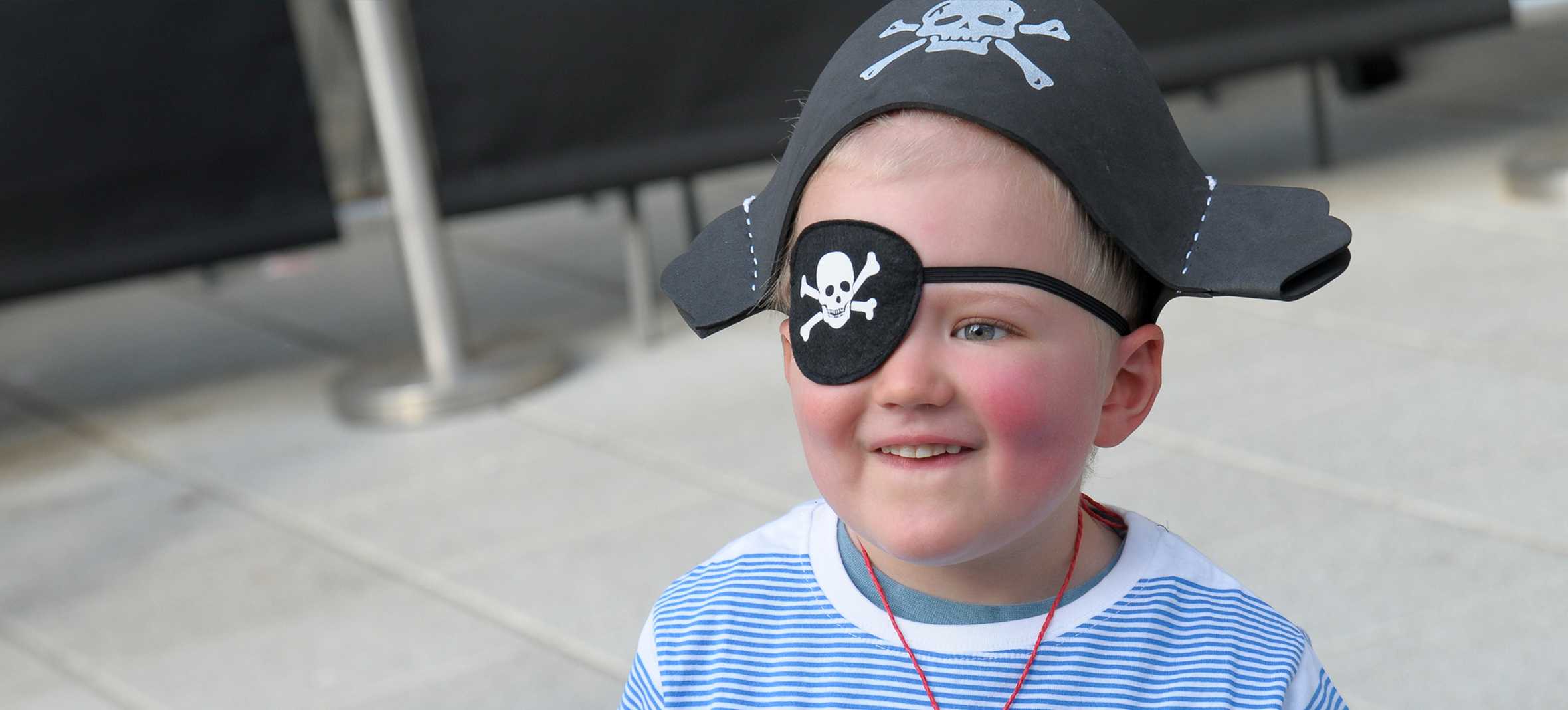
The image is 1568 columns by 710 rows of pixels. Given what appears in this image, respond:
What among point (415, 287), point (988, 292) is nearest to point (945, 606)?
point (988, 292)

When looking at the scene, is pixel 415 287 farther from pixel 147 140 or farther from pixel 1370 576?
pixel 1370 576

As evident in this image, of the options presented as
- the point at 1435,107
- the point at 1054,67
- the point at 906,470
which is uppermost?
the point at 1054,67

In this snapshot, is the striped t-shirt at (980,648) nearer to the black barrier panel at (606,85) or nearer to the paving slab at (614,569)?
the paving slab at (614,569)

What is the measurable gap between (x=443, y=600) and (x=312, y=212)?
1446 mm

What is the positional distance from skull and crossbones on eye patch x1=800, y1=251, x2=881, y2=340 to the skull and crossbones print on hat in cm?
1

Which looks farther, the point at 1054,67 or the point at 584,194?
the point at 584,194

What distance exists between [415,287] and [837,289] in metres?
2.90

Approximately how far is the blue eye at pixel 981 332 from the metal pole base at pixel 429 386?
9.22ft

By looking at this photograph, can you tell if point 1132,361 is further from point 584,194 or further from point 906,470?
point 584,194

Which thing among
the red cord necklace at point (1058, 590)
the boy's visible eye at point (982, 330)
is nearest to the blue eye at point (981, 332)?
the boy's visible eye at point (982, 330)

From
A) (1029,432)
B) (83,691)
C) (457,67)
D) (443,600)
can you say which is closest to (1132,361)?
(1029,432)

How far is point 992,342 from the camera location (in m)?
1.38

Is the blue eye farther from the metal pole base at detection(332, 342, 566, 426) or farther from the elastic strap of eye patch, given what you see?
the metal pole base at detection(332, 342, 566, 426)

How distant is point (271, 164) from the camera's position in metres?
4.18
